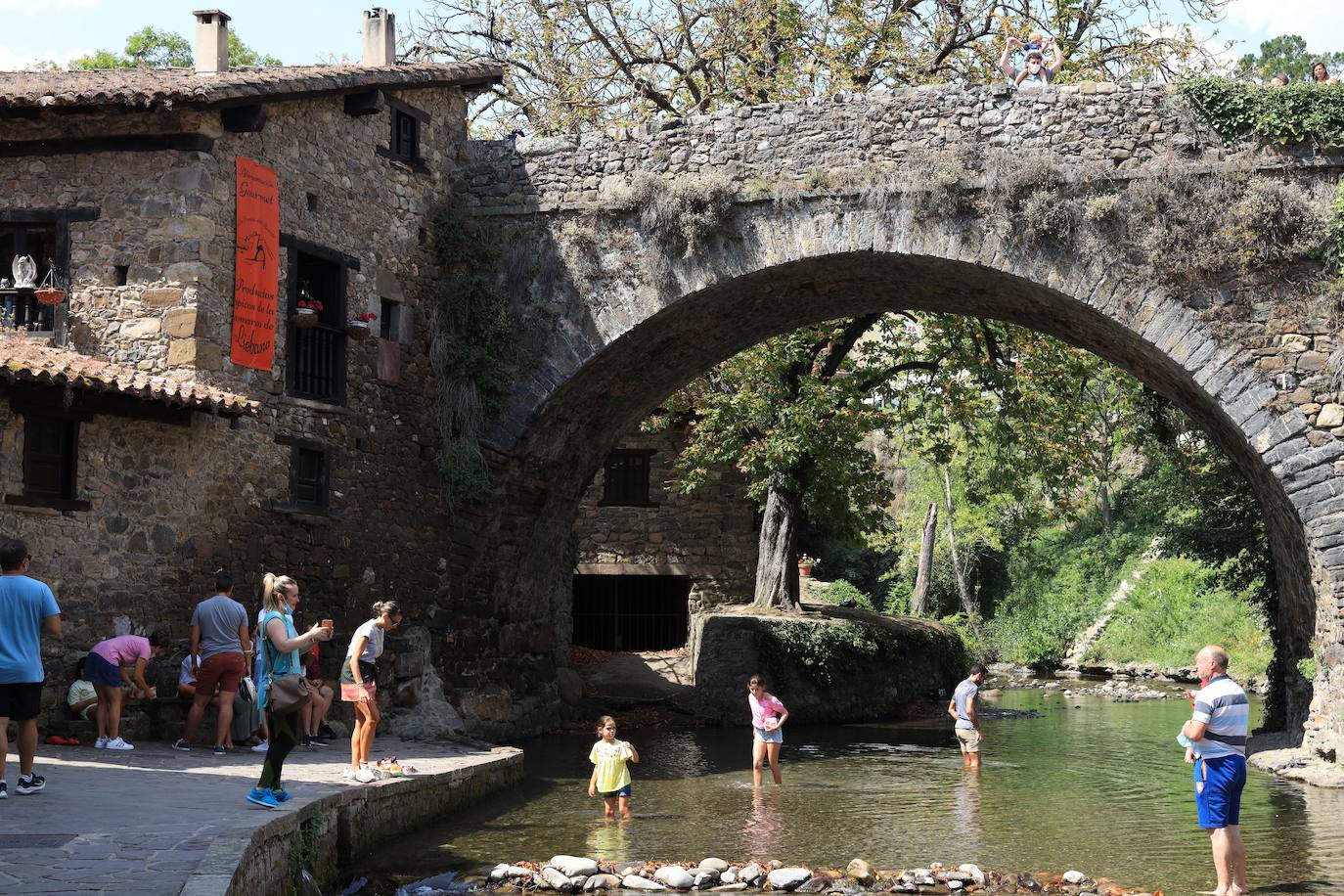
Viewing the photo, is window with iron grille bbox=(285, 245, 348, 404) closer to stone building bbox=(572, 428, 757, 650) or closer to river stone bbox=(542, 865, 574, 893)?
river stone bbox=(542, 865, 574, 893)

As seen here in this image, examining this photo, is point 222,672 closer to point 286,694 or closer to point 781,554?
point 286,694

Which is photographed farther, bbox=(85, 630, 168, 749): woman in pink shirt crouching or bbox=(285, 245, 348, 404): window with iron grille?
bbox=(285, 245, 348, 404): window with iron grille

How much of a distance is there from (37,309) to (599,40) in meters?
14.2

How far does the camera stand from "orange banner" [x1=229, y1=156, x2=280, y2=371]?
13727 mm

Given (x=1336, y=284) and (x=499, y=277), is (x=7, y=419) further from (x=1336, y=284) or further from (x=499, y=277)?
(x=1336, y=284)

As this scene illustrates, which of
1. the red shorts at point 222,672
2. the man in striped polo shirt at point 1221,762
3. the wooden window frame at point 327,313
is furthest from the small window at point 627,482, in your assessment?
the man in striped polo shirt at point 1221,762

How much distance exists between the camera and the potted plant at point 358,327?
1500 cm

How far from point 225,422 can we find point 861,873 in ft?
25.1

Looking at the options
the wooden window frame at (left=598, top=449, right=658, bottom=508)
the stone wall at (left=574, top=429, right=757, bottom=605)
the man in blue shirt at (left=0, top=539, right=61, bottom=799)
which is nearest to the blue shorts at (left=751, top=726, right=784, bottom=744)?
the man in blue shirt at (left=0, top=539, right=61, bottom=799)

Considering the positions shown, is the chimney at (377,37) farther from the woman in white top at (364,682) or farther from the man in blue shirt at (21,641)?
the man in blue shirt at (21,641)

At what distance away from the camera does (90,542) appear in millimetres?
12195

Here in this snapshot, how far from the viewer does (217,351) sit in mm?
13406

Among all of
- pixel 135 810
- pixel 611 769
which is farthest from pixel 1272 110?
pixel 135 810

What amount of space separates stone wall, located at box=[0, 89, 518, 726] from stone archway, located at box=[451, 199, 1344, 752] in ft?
4.50
